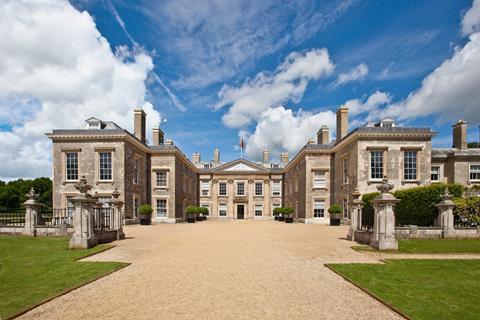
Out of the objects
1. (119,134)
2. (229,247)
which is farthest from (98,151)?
(229,247)

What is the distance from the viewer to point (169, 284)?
5859 mm

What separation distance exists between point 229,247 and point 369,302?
22.4 ft

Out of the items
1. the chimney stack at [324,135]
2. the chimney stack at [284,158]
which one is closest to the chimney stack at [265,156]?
the chimney stack at [284,158]

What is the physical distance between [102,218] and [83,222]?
95.8 inches

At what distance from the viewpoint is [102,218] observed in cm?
1292

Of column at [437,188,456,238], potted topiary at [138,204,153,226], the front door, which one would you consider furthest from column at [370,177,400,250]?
the front door

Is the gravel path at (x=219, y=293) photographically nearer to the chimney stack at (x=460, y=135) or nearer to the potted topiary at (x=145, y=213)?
the potted topiary at (x=145, y=213)

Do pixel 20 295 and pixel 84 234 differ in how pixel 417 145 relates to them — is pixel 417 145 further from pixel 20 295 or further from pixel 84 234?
pixel 20 295

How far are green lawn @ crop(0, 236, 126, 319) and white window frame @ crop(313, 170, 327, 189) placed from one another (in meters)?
23.6

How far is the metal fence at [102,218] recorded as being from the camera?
1200cm

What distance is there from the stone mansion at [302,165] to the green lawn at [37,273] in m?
11.6

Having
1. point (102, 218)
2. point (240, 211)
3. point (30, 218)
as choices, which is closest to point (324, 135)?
point (240, 211)

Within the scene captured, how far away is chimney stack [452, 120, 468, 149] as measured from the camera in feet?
89.1

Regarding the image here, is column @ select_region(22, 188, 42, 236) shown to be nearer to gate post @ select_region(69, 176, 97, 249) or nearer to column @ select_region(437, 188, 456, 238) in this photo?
gate post @ select_region(69, 176, 97, 249)
